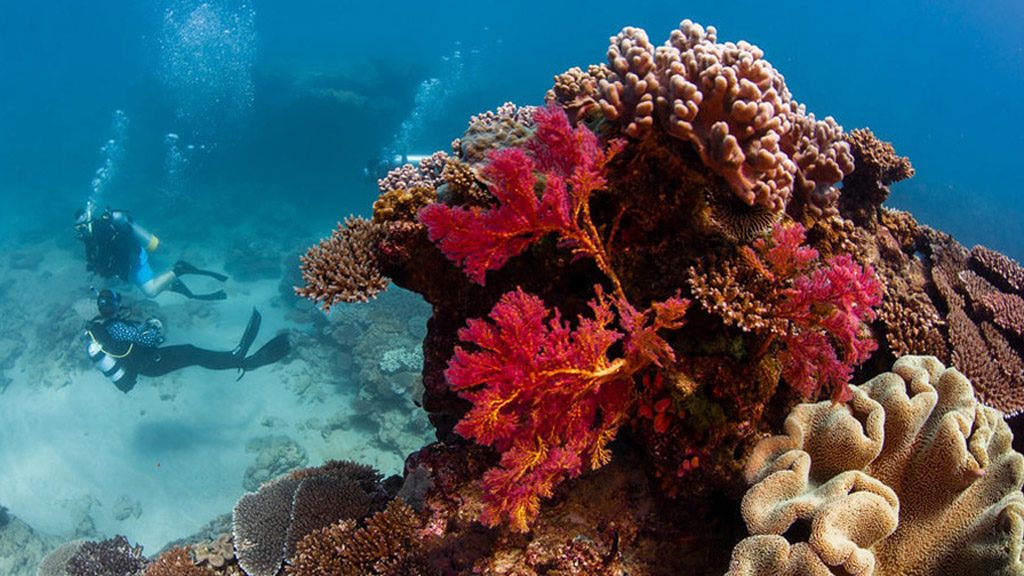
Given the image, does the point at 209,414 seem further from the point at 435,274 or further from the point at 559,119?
the point at 559,119

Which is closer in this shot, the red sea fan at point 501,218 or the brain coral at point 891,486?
the brain coral at point 891,486

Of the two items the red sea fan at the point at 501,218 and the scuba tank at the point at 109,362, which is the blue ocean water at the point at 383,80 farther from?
the red sea fan at the point at 501,218

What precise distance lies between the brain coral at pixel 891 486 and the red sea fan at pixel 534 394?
882 millimetres

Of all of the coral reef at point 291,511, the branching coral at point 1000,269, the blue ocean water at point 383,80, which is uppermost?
the blue ocean water at point 383,80

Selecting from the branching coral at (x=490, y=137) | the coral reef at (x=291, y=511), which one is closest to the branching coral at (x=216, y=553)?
the coral reef at (x=291, y=511)

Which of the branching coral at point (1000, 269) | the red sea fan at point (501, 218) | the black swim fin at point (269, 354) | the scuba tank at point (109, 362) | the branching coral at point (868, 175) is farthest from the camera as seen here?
the black swim fin at point (269, 354)

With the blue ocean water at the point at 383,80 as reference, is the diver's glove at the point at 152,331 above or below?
below

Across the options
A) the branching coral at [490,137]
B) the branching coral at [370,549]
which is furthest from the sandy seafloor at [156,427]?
the branching coral at [490,137]

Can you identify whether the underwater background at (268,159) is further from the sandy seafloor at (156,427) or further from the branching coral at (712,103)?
the branching coral at (712,103)

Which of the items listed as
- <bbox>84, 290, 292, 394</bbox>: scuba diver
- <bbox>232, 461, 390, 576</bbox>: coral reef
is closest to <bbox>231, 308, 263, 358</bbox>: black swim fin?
<bbox>84, 290, 292, 394</bbox>: scuba diver

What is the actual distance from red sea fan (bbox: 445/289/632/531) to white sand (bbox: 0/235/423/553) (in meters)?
9.71

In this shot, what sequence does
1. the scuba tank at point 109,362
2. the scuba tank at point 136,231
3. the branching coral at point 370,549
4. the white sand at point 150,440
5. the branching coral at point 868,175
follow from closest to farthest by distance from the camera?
the branching coral at point 370,549 < the branching coral at point 868,175 < the scuba tank at point 109,362 < the white sand at point 150,440 < the scuba tank at point 136,231

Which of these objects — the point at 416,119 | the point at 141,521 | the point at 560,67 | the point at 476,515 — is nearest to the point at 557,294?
the point at 476,515

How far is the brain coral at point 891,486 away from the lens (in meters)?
2.45
